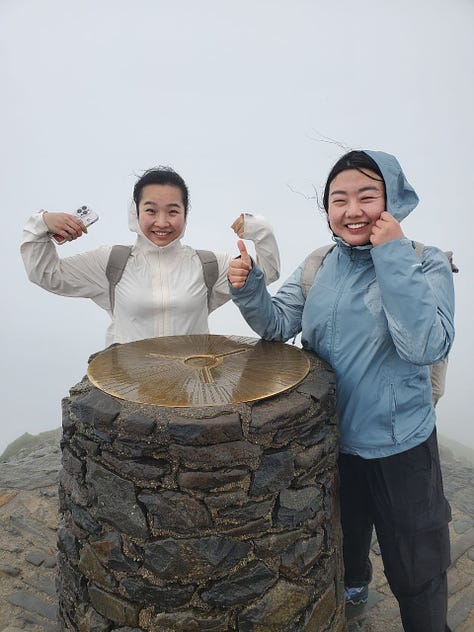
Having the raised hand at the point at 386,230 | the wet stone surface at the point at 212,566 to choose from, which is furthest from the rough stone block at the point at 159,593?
the raised hand at the point at 386,230

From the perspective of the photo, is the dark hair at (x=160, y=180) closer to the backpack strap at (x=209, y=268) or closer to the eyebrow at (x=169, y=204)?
the eyebrow at (x=169, y=204)

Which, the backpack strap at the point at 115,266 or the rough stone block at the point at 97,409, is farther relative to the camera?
the backpack strap at the point at 115,266

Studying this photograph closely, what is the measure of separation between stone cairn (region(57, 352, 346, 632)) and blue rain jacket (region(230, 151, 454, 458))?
0.20 metres

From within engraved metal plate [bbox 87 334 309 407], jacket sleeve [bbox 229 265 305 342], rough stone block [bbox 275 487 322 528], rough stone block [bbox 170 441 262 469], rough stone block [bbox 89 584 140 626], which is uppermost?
jacket sleeve [bbox 229 265 305 342]

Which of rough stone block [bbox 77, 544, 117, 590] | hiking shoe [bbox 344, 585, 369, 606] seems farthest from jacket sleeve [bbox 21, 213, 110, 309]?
hiking shoe [bbox 344, 585, 369, 606]

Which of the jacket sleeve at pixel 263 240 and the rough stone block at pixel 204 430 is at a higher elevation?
the jacket sleeve at pixel 263 240

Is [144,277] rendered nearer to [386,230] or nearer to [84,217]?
[84,217]

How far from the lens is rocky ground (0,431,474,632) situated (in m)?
3.53

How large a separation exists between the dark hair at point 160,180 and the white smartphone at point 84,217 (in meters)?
0.34

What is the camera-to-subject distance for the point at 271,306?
285 centimetres

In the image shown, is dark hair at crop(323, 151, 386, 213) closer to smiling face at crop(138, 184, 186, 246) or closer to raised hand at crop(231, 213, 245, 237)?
raised hand at crop(231, 213, 245, 237)

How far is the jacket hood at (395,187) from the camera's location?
234cm

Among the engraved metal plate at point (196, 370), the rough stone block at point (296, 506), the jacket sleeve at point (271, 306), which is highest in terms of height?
the jacket sleeve at point (271, 306)

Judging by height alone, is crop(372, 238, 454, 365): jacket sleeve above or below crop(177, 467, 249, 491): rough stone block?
above
